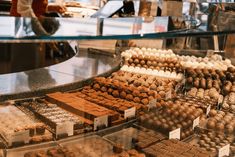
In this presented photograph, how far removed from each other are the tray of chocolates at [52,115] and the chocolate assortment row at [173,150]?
390 millimetres

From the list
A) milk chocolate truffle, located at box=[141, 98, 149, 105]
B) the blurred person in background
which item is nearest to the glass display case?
milk chocolate truffle, located at box=[141, 98, 149, 105]

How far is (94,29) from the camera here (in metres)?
1.18

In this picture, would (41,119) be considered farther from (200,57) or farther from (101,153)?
(200,57)

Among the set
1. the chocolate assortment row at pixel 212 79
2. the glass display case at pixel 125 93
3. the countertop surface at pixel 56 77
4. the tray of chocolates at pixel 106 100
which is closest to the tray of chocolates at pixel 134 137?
the glass display case at pixel 125 93

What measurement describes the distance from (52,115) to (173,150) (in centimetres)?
71

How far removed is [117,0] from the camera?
7.13 ft

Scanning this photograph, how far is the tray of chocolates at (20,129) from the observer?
67.6 inches

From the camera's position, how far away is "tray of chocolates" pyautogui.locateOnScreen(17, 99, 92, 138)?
1.90m

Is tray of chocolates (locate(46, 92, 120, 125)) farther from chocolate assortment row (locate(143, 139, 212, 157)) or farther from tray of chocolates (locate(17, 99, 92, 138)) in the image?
chocolate assortment row (locate(143, 139, 212, 157))

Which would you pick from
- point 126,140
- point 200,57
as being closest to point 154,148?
point 126,140

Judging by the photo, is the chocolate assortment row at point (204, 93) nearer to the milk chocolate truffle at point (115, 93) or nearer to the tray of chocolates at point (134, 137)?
the milk chocolate truffle at point (115, 93)

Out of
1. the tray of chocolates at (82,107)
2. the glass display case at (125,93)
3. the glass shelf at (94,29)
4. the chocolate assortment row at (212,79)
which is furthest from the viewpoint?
the chocolate assortment row at (212,79)

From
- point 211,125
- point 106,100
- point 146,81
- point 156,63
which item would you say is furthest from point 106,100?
point 156,63

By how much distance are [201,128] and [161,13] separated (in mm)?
841
